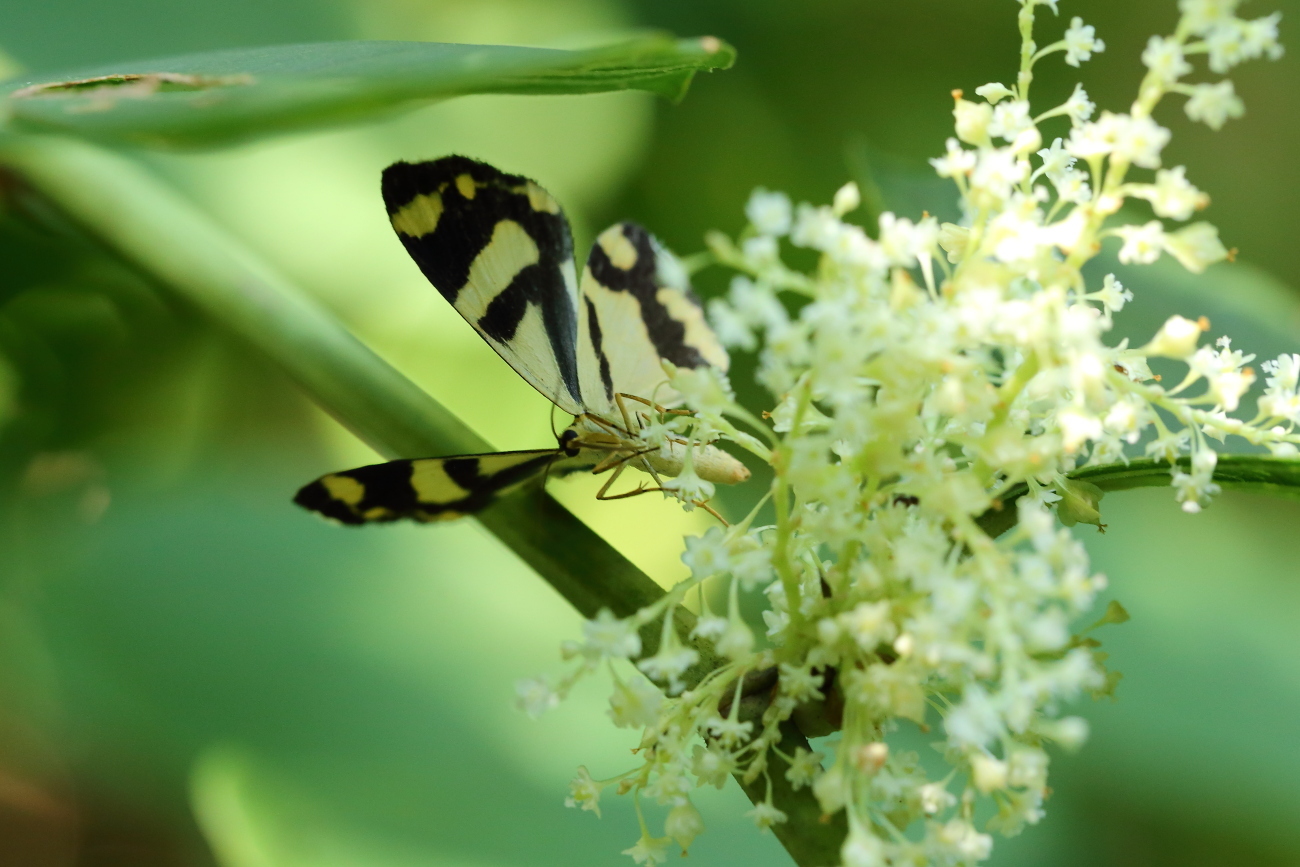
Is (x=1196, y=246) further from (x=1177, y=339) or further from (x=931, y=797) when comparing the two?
(x=931, y=797)

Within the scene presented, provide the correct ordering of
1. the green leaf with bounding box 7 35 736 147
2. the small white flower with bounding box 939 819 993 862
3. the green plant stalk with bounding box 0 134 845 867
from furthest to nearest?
the green plant stalk with bounding box 0 134 845 867
the small white flower with bounding box 939 819 993 862
the green leaf with bounding box 7 35 736 147

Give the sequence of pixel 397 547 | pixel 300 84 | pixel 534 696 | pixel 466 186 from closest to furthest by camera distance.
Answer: pixel 300 84, pixel 534 696, pixel 466 186, pixel 397 547

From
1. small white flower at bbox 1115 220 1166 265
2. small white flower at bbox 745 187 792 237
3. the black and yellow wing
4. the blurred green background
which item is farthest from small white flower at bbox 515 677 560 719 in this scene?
the blurred green background

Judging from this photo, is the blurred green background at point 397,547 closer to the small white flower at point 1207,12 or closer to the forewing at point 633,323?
the forewing at point 633,323

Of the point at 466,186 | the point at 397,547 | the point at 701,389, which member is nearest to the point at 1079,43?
the point at 701,389

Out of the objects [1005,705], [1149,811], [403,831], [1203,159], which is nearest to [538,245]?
[1005,705]

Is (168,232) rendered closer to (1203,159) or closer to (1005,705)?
(1005,705)

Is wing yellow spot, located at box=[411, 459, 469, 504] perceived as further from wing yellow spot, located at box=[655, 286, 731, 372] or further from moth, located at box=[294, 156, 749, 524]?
wing yellow spot, located at box=[655, 286, 731, 372]
